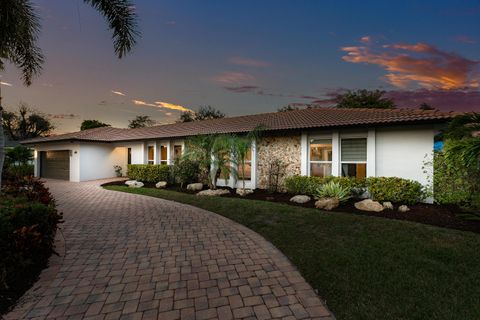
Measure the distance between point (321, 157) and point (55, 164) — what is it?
2099cm

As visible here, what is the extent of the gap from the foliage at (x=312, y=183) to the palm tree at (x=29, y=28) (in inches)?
317

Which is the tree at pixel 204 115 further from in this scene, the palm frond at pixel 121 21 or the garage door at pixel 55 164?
the palm frond at pixel 121 21

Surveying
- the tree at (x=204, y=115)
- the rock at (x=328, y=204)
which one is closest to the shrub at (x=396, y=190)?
the rock at (x=328, y=204)

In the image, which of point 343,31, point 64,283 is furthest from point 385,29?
point 64,283

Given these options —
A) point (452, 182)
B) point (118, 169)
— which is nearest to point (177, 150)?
point (118, 169)

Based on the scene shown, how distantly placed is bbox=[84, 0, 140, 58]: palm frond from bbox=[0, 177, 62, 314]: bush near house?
579cm

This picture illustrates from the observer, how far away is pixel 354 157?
10.0 m

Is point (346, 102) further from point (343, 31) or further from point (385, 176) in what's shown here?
point (385, 176)

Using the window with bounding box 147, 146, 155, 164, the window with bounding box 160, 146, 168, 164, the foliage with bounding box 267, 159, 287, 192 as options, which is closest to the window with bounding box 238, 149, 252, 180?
the foliage with bounding box 267, 159, 287, 192

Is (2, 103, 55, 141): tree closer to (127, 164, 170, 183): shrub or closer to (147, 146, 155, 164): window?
(147, 146, 155, 164): window

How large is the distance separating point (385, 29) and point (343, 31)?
166 cm

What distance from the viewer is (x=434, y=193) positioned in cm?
856

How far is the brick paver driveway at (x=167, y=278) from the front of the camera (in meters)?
2.87

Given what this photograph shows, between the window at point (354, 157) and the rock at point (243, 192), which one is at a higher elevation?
the window at point (354, 157)
